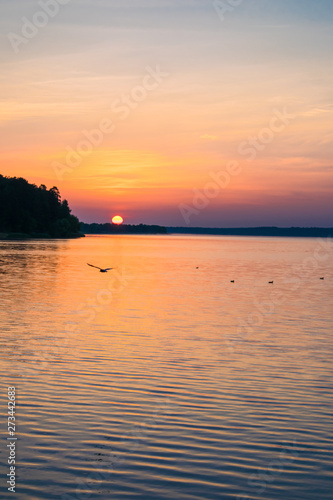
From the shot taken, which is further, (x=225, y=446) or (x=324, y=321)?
(x=324, y=321)

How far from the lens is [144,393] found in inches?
677

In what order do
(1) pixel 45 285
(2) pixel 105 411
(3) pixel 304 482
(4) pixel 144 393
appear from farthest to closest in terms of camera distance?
(1) pixel 45 285 → (4) pixel 144 393 → (2) pixel 105 411 → (3) pixel 304 482

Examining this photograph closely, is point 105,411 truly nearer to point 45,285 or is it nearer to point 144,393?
point 144,393

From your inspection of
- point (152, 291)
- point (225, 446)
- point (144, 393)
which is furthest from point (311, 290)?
point (225, 446)

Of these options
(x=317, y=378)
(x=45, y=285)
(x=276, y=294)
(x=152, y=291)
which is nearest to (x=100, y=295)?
(x=152, y=291)

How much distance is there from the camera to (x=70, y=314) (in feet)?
116

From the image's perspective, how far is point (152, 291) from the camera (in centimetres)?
5181

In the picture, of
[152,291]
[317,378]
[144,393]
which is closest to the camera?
[144,393]

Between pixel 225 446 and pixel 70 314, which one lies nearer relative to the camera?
pixel 225 446

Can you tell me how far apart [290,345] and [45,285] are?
3374cm

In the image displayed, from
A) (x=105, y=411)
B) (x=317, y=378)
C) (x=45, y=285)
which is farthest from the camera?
(x=45, y=285)

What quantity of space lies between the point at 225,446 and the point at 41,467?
4080 millimetres

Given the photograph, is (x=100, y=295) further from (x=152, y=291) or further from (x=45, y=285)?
(x=45, y=285)

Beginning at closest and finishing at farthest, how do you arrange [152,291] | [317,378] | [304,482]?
[304,482] → [317,378] → [152,291]
